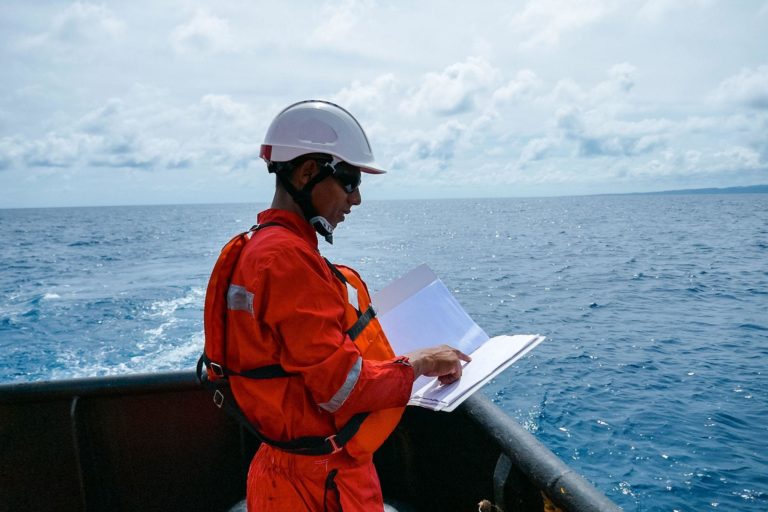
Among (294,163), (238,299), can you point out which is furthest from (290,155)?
(238,299)

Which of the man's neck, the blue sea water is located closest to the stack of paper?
the man's neck

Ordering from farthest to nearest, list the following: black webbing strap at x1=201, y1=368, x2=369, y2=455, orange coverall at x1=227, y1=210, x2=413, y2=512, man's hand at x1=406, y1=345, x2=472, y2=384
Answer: man's hand at x1=406, y1=345, x2=472, y2=384
black webbing strap at x1=201, y1=368, x2=369, y2=455
orange coverall at x1=227, y1=210, x2=413, y2=512

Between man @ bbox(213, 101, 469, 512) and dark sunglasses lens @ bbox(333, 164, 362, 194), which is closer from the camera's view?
man @ bbox(213, 101, 469, 512)

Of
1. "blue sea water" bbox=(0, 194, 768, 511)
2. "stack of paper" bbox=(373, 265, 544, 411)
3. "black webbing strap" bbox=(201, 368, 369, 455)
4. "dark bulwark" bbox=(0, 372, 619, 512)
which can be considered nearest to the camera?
"black webbing strap" bbox=(201, 368, 369, 455)

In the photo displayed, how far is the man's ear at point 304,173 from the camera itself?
1.67 metres

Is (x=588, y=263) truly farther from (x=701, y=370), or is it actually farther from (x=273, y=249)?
(x=273, y=249)

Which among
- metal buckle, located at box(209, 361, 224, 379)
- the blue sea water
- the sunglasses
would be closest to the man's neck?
the sunglasses

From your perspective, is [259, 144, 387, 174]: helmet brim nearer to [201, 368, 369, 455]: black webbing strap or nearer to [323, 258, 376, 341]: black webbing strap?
[323, 258, 376, 341]: black webbing strap

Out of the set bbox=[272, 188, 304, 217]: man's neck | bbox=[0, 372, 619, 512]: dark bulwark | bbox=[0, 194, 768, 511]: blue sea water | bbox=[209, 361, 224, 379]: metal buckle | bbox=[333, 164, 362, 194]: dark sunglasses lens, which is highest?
bbox=[333, 164, 362, 194]: dark sunglasses lens

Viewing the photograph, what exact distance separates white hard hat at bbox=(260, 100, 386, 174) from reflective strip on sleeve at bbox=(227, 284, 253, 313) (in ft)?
1.31

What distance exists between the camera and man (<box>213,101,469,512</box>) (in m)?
1.44

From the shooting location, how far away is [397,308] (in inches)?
81.4

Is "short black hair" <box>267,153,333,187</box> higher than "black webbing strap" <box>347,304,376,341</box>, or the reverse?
"short black hair" <box>267,153,333,187</box>

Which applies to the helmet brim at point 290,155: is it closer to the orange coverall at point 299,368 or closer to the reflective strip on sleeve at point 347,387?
the orange coverall at point 299,368
